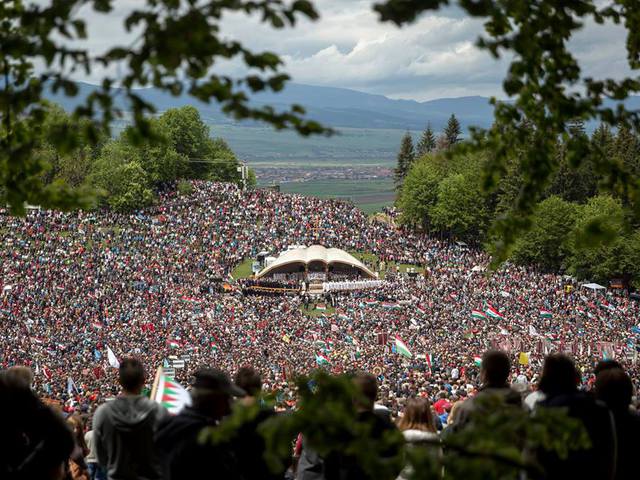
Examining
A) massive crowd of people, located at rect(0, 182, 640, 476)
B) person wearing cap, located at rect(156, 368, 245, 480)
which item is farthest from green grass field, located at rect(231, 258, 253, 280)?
person wearing cap, located at rect(156, 368, 245, 480)

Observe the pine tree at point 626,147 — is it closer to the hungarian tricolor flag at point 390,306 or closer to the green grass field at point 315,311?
the hungarian tricolor flag at point 390,306

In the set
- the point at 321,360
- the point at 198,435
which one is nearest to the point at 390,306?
the point at 321,360

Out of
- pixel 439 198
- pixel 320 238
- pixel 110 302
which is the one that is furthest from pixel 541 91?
pixel 439 198

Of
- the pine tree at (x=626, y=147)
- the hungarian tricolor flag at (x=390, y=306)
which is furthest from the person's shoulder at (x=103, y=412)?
the pine tree at (x=626, y=147)

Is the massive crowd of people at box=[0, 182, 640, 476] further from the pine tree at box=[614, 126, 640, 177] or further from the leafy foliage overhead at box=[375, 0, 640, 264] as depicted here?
the pine tree at box=[614, 126, 640, 177]

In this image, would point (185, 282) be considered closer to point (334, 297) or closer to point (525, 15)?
point (334, 297)
